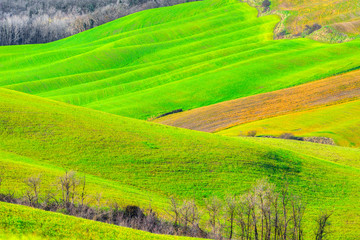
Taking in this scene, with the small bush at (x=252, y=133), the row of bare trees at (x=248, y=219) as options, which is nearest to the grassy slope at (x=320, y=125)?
the small bush at (x=252, y=133)

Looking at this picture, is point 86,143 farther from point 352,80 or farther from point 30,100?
point 352,80

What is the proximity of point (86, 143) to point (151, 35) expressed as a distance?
403 ft

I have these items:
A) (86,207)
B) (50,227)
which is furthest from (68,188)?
(50,227)

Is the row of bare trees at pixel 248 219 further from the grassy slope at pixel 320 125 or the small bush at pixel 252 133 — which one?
the grassy slope at pixel 320 125

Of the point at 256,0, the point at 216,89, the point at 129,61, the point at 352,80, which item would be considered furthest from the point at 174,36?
the point at 352,80

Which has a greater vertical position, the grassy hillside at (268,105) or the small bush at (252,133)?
the grassy hillside at (268,105)

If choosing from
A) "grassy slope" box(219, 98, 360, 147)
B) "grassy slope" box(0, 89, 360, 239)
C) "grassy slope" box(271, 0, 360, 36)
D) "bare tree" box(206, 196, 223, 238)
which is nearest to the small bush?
"grassy slope" box(219, 98, 360, 147)

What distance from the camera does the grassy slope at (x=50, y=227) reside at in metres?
21.1

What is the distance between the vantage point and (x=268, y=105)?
90.2m

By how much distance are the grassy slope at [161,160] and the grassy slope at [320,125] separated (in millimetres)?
14130

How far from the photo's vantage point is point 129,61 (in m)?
144

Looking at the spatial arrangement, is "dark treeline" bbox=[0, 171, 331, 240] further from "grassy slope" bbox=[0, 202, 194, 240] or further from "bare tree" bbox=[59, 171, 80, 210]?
"grassy slope" bbox=[0, 202, 194, 240]

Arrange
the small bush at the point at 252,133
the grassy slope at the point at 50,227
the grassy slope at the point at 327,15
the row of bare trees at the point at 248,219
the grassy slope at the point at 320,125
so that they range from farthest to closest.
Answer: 1. the grassy slope at the point at 327,15
2. the small bush at the point at 252,133
3. the grassy slope at the point at 320,125
4. the row of bare trees at the point at 248,219
5. the grassy slope at the point at 50,227

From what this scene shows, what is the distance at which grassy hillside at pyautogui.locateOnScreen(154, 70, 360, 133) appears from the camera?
8419 centimetres
